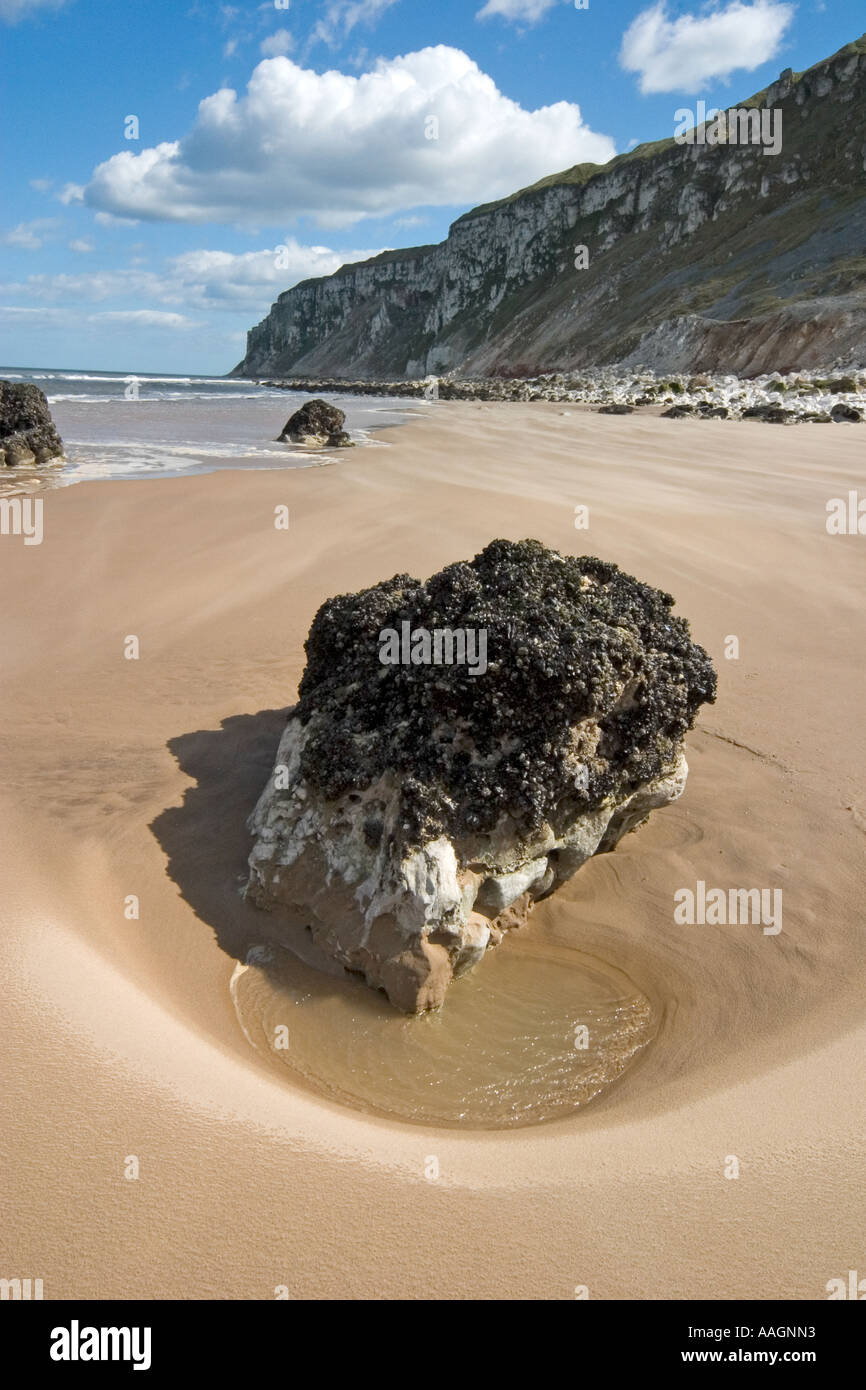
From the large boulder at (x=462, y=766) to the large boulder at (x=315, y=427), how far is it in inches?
807

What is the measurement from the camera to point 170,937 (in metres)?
4.54

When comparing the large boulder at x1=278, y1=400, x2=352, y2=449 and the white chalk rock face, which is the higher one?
the large boulder at x1=278, y1=400, x2=352, y2=449

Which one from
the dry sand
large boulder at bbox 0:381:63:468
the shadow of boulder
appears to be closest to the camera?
the dry sand

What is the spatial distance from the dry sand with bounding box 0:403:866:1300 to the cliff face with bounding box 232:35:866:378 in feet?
129

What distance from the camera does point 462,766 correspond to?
448 cm

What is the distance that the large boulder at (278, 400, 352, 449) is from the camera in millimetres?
24594

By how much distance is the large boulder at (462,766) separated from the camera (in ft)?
13.8

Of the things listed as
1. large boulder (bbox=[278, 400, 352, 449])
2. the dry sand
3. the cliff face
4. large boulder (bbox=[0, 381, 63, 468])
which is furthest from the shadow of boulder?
the cliff face

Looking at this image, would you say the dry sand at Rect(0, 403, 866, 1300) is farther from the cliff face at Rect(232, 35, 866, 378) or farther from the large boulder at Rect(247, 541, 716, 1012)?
the cliff face at Rect(232, 35, 866, 378)

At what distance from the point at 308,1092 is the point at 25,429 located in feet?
67.9

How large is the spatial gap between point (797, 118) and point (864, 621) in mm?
93501

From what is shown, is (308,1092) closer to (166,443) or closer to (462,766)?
(462,766)

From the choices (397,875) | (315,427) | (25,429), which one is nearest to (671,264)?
(315,427)

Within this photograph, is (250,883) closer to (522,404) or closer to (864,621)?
(864,621)
